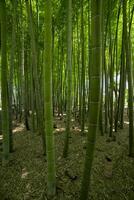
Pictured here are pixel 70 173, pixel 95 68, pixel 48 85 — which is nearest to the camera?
pixel 95 68

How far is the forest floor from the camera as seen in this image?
313 cm

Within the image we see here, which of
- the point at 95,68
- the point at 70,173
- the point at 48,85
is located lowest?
the point at 70,173

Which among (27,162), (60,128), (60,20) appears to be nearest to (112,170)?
(27,162)

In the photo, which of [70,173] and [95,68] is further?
[70,173]

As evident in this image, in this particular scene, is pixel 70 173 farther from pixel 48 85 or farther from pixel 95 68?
pixel 95 68

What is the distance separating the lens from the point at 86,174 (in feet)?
8.00

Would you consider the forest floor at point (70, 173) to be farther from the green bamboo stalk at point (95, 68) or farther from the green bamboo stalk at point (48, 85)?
the green bamboo stalk at point (95, 68)

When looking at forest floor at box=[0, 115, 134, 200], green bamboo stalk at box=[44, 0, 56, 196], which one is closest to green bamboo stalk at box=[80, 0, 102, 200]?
green bamboo stalk at box=[44, 0, 56, 196]

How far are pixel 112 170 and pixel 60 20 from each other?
13.8ft

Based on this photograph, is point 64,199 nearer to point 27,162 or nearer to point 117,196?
point 117,196

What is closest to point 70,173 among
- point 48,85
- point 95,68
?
point 48,85

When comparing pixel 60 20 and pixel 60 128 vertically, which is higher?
pixel 60 20

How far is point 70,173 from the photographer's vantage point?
3465mm

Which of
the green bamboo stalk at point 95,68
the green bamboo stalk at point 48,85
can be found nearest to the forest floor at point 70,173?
the green bamboo stalk at point 48,85
